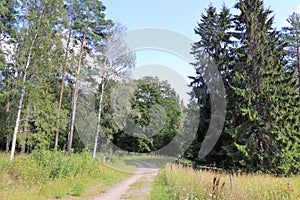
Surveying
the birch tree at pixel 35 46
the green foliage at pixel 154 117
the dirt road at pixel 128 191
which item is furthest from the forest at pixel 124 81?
the green foliage at pixel 154 117

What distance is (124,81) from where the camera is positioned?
18000mm

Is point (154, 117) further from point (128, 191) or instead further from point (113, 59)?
point (128, 191)

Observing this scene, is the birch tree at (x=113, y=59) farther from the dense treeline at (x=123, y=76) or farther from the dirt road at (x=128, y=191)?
the dirt road at (x=128, y=191)

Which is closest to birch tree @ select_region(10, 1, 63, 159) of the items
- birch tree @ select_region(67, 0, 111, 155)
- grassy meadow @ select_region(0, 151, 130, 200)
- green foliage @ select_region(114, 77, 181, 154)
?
grassy meadow @ select_region(0, 151, 130, 200)

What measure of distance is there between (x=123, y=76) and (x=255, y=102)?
9902 mm

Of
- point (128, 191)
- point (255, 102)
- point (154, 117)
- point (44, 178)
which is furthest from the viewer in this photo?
point (154, 117)

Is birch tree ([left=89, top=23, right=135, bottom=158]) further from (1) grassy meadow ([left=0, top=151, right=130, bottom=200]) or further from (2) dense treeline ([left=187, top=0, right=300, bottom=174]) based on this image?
(1) grassy meadow ([left=0, top=151, right=130, bottom=200])

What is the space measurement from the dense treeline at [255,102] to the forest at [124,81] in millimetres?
62

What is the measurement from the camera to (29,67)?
11.4 m

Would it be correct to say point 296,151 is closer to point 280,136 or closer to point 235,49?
point 280,136

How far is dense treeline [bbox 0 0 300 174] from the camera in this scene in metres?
11.6

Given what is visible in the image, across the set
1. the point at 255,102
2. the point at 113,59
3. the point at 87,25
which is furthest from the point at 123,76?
the point at 255,102

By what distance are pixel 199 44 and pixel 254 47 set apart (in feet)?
17.7

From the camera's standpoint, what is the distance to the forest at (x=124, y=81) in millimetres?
11570
